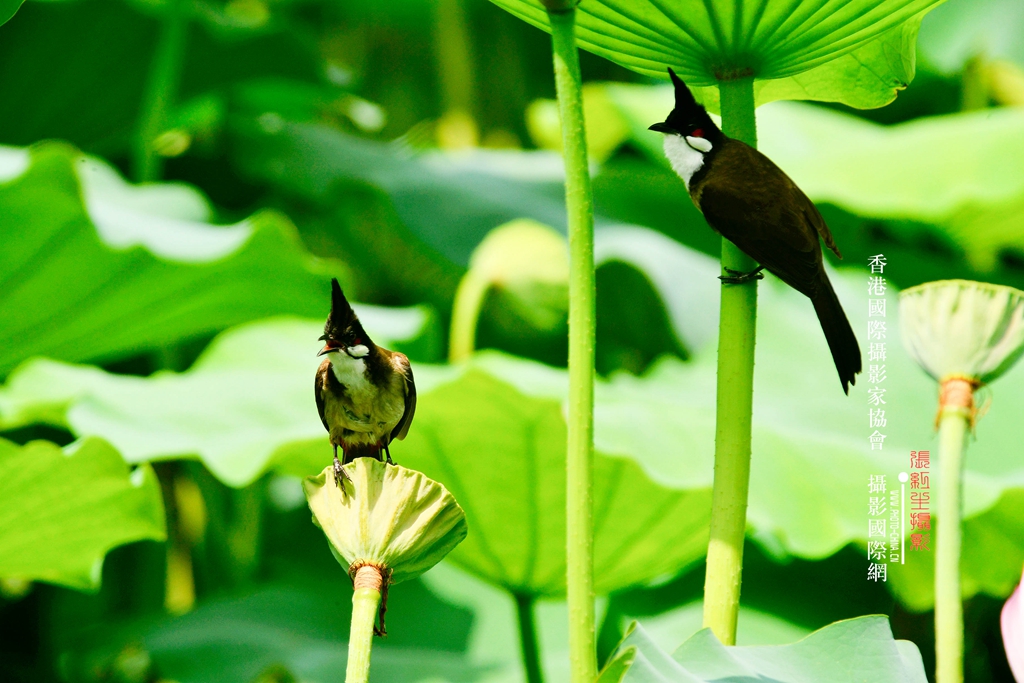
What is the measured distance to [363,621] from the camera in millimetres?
200

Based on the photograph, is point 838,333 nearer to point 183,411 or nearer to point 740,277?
point 740,277

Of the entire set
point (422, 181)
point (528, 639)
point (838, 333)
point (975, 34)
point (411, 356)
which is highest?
point (975, 34)

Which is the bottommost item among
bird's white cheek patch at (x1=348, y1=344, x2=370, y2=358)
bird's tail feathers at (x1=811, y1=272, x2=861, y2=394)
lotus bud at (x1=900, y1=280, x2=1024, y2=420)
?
bird's white cheek patch at (x1=348, y1=344, x2=370, y2=358)

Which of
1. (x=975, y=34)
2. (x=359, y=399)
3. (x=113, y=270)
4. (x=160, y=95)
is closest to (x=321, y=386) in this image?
(x=359, y=399)

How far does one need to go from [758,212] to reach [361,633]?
16 centimetres

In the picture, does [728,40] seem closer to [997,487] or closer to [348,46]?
[997,487]

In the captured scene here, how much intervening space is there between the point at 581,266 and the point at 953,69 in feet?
6.60

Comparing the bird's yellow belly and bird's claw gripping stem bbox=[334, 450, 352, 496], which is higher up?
the bird's yellow belly

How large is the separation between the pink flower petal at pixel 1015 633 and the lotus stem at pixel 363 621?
21 cm

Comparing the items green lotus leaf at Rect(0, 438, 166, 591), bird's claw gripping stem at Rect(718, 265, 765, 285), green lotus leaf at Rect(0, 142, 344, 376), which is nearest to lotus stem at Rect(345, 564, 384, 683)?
bird's claw gripping stem at Rect(718, 265, 765, 285)

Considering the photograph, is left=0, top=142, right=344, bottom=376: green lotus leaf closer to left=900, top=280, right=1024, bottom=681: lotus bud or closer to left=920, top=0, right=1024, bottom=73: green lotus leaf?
left=900, top=280, right=1024, bottom=681: lotus bud

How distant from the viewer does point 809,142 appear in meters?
1.70

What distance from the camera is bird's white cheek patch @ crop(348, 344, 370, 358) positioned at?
0.21 meters

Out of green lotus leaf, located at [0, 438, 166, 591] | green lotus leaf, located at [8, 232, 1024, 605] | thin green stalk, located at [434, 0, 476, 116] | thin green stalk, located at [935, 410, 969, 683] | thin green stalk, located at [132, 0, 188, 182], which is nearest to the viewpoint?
thin green stalk, located at [935, 410, 969, 683]
